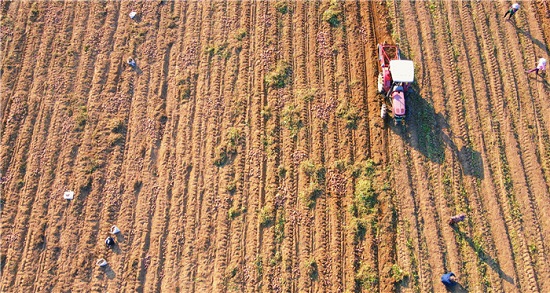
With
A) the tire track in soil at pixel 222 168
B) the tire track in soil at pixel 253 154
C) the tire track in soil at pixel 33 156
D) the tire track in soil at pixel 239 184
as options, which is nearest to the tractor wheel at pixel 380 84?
the tire track in soil at pixel 253 154

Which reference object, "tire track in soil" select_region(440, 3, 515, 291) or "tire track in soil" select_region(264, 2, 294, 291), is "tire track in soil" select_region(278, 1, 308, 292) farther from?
"tire track in soil" select_region(440, 3, 515, 291)

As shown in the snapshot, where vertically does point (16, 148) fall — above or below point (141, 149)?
above

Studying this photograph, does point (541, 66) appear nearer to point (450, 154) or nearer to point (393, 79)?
point (450, 154)

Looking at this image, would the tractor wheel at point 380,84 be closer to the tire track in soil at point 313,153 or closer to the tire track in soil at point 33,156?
the tire track in soil at point 313,153

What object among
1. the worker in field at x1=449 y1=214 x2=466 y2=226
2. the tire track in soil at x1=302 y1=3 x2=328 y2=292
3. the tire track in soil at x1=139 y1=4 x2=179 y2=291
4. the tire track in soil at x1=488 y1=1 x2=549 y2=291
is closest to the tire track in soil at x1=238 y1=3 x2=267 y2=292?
the tire track in soil at x1=302 y1=3 x2=328 y2=292

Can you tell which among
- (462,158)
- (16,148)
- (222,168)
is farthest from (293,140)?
(16,148)

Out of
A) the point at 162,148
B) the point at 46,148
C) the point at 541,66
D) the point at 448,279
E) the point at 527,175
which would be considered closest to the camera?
the point at 448,279
